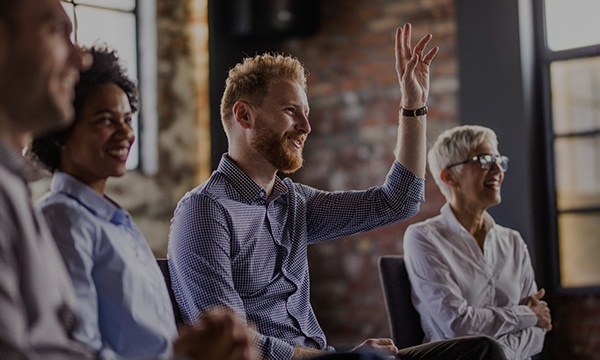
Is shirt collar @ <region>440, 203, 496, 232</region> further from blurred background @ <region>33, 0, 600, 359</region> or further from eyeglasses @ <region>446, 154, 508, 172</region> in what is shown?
blurred background @ <region>33, 0, 600, 359</region>

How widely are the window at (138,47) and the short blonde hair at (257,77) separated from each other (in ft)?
8.87

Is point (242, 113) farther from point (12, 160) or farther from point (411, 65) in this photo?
point (12, 160)

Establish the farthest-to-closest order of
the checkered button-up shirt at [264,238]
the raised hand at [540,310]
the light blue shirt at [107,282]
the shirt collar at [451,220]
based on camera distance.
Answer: the shirt collar at [451,220] < the raised hand at [540,310] < the checkered button-up shirt at [264,238] < the light blue shirt at [107,282]

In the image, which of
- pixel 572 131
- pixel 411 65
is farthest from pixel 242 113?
pixel 572 131

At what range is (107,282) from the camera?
1.71 meters

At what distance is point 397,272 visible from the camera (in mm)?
3287

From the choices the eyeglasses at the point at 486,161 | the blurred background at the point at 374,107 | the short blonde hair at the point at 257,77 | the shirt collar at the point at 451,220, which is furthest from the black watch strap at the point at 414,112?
the blurred background at the point at 374,107

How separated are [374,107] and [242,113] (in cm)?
301

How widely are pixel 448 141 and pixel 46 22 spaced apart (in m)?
2.58

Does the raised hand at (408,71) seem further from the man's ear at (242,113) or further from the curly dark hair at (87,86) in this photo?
the curly dark hair at (87,86)

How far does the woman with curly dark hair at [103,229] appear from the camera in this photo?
5.56ft

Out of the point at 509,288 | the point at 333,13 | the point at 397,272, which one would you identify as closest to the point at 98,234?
the point at 397,272

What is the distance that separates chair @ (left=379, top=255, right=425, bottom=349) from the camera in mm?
3217

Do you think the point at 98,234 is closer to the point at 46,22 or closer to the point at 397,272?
the point at 46,22
